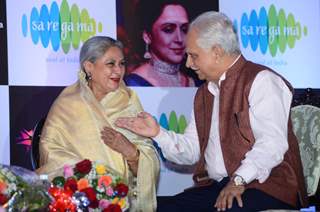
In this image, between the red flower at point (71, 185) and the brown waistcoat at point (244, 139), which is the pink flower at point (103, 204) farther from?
the brown waistcoat at point (244, 139)

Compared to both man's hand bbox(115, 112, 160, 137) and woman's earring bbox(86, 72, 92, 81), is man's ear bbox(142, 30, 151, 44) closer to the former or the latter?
woman's earring bbox(86, 72, 92, 81)

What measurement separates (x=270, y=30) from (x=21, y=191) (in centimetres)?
355

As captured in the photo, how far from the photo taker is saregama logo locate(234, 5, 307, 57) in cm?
523

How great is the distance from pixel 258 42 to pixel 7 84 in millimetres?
2009

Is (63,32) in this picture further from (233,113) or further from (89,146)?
(233,113)

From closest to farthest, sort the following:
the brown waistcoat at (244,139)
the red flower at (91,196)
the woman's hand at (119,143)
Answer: the red flower at (91,196) < the brown waistcoat at (244,139) < the woman's hand at (119,143)

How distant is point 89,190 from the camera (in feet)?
8.30

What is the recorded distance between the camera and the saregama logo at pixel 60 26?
4577 mm

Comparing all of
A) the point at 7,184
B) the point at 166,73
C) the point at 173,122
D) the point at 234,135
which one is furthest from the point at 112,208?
the point at 166,73

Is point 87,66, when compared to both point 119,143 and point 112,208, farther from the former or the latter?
point 112,208

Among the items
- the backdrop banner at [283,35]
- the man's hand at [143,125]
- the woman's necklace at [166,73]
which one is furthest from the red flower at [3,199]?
the backdrop banner at [283,35]

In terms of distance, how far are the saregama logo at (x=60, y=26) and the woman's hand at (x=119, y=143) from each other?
1.06m

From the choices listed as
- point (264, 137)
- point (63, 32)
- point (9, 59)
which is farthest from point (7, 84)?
point (264, 137)

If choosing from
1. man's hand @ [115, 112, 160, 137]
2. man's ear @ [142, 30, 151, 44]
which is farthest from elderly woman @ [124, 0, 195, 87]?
man's hand @ [115, 112, 160, 137]
